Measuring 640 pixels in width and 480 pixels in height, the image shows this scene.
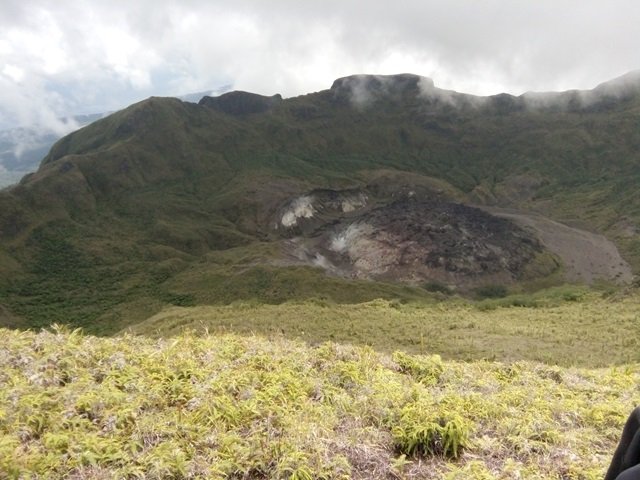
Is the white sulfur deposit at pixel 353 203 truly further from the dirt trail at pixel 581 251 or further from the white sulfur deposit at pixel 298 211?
the dirt trail at pixel 581 251

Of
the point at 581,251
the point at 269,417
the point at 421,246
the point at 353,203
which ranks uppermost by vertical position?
the point at 353,203

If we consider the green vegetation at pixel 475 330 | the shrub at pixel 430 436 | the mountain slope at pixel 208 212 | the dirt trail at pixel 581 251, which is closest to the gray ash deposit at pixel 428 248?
the mountain slope at pixel 208 212

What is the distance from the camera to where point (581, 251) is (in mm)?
111750

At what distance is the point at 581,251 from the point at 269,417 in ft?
399

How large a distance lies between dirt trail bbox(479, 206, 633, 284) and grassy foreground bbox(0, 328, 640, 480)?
95.8 m

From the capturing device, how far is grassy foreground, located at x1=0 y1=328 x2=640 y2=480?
668 centimetres

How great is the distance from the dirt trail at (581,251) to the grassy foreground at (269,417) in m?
95.8

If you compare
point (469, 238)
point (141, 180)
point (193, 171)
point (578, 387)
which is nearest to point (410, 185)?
point (469, 238)

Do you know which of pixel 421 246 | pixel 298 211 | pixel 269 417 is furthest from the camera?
pixel 298 211

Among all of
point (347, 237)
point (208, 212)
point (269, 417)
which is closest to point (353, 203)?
point (347, 237)

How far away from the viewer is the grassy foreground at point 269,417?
21.9ft

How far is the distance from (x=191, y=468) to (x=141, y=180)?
161 m

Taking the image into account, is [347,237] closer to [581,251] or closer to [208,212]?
[208,212]

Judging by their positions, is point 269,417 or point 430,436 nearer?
point 430,436
